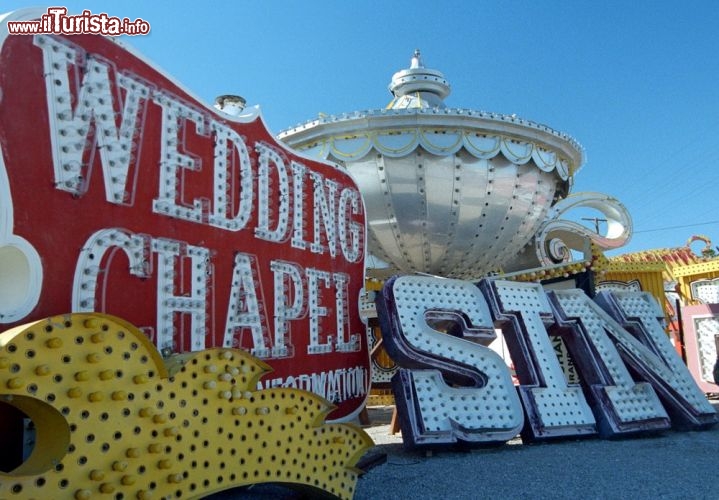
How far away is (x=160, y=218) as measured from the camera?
341 centimetres

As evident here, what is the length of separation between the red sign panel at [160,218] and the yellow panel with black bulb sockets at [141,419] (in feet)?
1.89

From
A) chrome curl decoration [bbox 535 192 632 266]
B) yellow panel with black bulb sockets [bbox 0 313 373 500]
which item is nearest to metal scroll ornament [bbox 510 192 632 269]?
chrome curl decoration [bbox 535 192 632 266]

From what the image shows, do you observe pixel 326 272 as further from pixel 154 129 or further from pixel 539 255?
pixel 539 255

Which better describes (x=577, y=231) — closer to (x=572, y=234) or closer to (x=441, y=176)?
(x=572, y=234)

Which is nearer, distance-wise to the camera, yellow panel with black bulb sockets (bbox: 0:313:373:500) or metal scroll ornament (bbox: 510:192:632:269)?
yellow panel with black bulb sockets (bbox: 0:313:373:500)

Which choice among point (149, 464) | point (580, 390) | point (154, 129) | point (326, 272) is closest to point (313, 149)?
point (326, 272)

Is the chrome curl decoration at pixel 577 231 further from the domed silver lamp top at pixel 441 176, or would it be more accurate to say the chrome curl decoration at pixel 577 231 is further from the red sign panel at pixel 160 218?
the red sign panel at pixel 160 218

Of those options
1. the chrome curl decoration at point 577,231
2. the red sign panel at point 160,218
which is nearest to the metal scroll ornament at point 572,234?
the chrome curl decoration at point 577,231

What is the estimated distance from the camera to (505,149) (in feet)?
20.4

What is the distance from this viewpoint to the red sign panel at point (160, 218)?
269cm

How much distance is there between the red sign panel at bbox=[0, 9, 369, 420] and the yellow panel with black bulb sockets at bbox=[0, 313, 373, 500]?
0.58 metres

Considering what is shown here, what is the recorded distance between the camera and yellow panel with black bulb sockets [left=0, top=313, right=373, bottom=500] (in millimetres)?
2020

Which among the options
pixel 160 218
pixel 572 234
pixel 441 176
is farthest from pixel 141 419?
pixel 572 234

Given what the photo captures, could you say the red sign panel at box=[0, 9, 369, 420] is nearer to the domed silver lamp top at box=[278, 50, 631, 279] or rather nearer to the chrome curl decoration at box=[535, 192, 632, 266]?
the domed silver lamp top at box=[278, 50, 631, 279]
